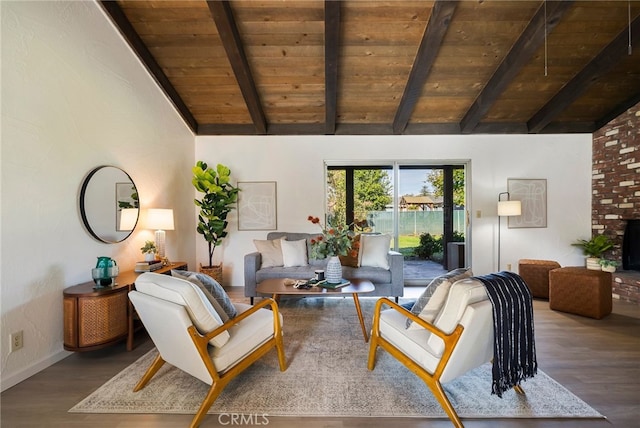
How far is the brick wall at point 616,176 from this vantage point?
3840 mm

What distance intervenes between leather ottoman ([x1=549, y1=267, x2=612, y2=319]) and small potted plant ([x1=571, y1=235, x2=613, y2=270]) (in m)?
1.18

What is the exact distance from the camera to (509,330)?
1.58 m

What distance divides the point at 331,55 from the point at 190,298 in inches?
114

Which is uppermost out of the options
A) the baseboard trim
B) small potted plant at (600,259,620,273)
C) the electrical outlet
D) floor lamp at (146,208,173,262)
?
floor lamp at (146,208,173,262)

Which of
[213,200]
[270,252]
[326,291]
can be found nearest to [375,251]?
[326,291]

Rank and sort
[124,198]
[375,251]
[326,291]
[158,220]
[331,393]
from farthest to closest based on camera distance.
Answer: [375,251]
[158,220]
[124,198]
[326,291]
[331,393]

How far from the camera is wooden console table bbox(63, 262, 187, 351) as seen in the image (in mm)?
2107

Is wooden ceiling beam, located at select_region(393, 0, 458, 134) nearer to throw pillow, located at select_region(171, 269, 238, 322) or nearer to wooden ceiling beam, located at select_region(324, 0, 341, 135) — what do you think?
wooden ceiling beam, located at select_region(324, 0, 341, 135)

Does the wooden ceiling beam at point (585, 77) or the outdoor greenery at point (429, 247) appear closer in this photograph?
the wooden ceiling beam at point (585, 77)

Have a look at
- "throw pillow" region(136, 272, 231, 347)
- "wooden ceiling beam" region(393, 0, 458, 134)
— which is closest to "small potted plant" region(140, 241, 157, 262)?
"throw pillow" region(136, 272, 231, 347)

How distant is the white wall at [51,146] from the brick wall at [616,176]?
22.3 ft

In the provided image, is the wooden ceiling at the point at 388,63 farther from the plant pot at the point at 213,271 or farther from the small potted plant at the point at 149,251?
the plant pot at the point at 213,271

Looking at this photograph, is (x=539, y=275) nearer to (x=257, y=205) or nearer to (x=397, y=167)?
(x=397, y=167)

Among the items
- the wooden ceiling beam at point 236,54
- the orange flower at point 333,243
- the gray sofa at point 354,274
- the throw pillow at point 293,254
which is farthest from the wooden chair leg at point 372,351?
the wooden ceiling beam at point 236,54
